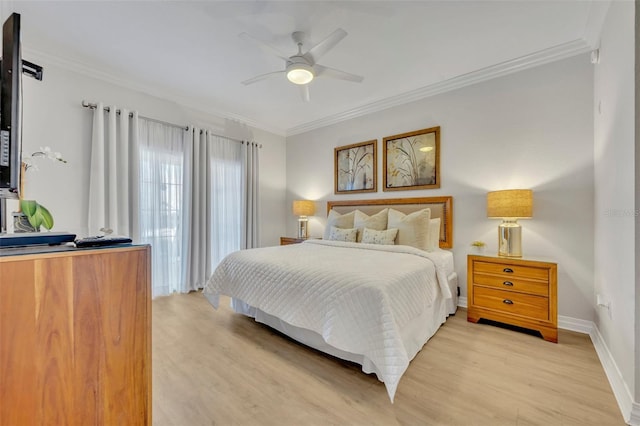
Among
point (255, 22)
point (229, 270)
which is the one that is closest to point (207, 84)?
point (255, 22)

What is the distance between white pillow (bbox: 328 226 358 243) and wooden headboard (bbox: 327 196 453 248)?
58 cm

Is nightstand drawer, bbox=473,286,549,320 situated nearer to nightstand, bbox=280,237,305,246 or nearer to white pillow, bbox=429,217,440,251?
white pillow, bbox=429,217,440,251

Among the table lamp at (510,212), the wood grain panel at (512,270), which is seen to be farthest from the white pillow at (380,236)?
the table lamp at (510,212)

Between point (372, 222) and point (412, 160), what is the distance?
1.01m

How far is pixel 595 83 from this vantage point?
7.86 feet

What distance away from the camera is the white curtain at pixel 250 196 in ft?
14.4

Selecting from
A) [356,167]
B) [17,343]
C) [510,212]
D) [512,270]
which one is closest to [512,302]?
[512,270]

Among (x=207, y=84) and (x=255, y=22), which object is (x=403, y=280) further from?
(x=207, y=84)

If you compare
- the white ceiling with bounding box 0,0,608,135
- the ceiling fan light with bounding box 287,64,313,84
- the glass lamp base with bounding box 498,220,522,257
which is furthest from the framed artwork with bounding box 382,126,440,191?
the ceiling fan light with bounding box 287,64,313,84

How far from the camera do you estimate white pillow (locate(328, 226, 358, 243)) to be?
346 cm

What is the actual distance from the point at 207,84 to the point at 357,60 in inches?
74.0

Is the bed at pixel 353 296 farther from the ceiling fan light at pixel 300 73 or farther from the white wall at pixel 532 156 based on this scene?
the ceiling fan light at pixel 300 73

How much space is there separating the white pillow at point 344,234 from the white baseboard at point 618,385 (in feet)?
7.63

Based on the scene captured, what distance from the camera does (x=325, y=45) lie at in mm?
2117
